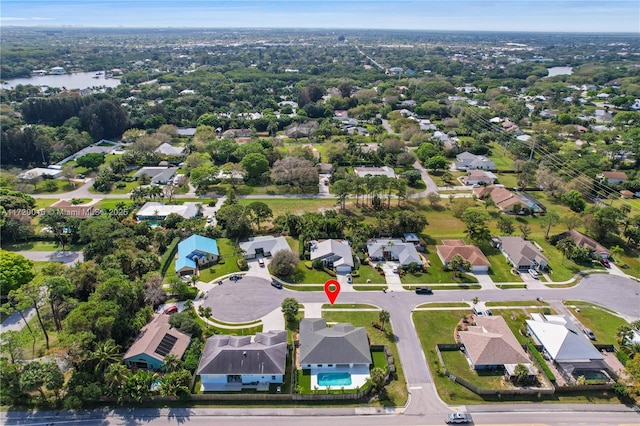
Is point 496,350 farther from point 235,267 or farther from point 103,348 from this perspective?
point 103,348

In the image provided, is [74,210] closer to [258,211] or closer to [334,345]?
[258,211]

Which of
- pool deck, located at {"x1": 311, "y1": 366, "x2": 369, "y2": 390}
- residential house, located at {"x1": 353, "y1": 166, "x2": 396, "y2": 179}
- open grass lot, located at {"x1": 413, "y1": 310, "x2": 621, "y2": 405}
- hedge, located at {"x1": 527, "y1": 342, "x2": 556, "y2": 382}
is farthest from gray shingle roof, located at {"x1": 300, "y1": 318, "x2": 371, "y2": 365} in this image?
residential house, located at {"x1": 353, "y1": 166, "x2": 396, "y2": 179}

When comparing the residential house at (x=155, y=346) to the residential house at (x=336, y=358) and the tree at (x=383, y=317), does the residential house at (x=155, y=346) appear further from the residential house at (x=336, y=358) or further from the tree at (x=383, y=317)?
the tree at (x=383, y=317)

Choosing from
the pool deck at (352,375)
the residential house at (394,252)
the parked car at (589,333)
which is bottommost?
the pool deck at (352,375)

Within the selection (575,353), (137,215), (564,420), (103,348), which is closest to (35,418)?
(103,348)

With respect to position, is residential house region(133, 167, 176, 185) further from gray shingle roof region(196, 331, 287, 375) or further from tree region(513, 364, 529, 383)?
tree region(513, 364, 529, 383)

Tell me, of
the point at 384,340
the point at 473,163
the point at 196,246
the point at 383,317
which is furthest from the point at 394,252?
the point at 473,163

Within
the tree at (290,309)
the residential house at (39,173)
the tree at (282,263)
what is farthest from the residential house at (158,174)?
the tree at (290,309)
